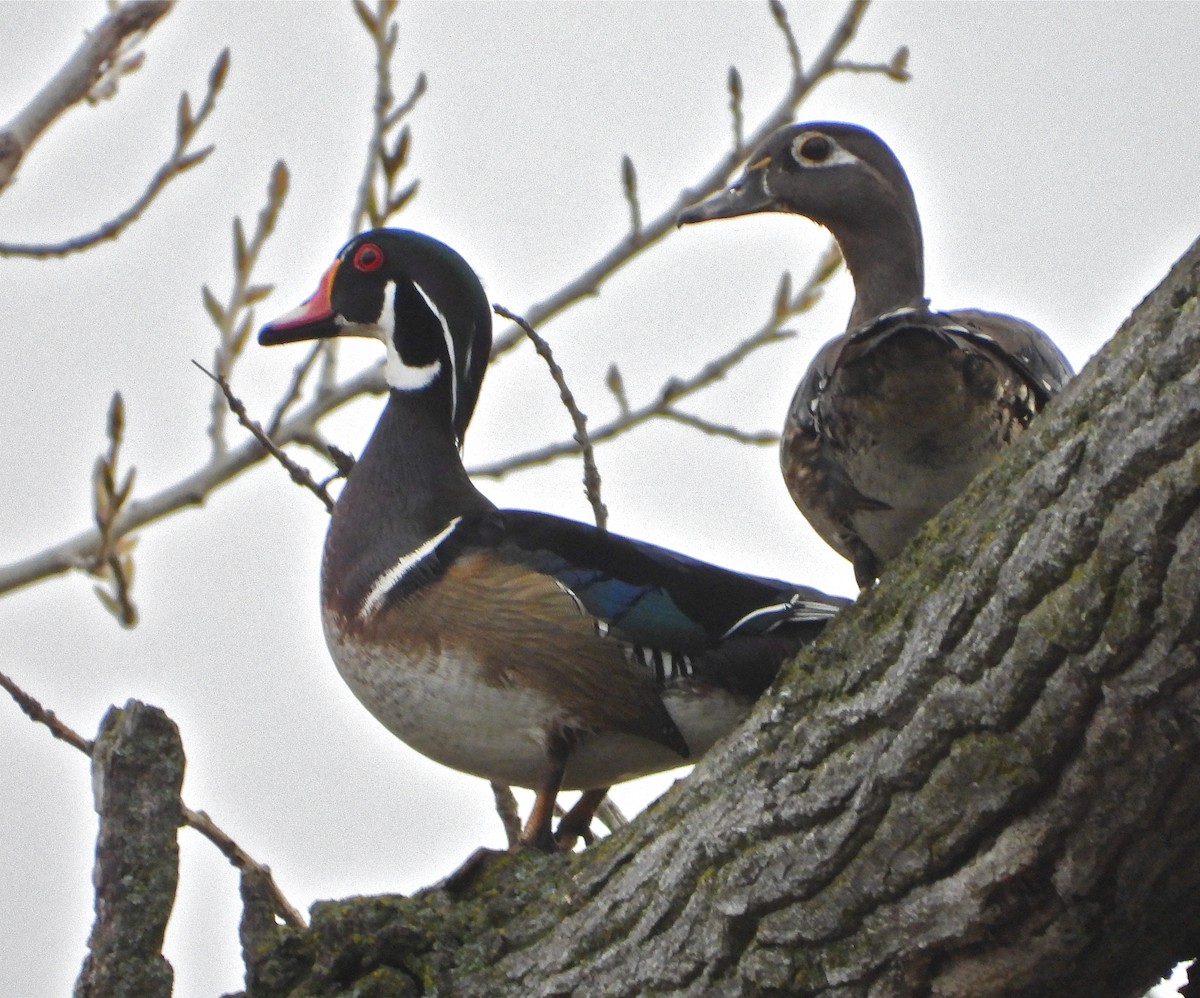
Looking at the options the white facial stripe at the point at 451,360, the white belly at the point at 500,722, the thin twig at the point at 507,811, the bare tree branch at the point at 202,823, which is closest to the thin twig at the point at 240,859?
the bare tree branch at the point at 202,823

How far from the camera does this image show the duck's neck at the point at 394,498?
3.92 meters

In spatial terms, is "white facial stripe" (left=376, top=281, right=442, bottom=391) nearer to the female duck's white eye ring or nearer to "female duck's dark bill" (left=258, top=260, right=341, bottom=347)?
"female duck's dark bill" (left=258, top=260, right=341, bottom=347)

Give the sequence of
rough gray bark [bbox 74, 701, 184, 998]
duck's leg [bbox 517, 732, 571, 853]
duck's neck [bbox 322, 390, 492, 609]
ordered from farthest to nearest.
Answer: duck's neck [bbox 322, 390, 492, 609] → duck's leg [bbox 517, 732, 571, 853] → rough gray bark [bbox 74, 701, 184, 998]

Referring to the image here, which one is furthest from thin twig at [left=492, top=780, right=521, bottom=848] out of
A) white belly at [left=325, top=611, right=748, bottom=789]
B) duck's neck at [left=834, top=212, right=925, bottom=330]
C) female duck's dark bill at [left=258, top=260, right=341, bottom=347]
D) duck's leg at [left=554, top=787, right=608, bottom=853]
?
duck's neck at [left=834, top=212, right=925, bottom=330]

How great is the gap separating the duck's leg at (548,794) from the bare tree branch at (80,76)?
6.74 feet

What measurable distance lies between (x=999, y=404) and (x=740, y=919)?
1.55 m

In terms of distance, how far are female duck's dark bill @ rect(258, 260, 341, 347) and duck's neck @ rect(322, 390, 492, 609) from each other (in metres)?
0.25

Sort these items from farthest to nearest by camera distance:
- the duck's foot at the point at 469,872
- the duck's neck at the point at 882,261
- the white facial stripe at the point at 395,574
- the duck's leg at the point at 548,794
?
the duck's neck at the point at 882,261 → the white facial stripe at the point at 395,574 → the duck's leg at the point at 548,794 → the duck's foot at the point at 469,872

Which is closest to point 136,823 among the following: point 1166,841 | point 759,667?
point 759,667

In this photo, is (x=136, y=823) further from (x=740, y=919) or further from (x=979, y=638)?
(x=979, y=638)

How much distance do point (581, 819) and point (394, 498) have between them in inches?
33.2

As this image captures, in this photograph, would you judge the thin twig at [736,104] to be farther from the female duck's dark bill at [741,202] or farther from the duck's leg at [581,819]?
the duck's leg at [581,819]

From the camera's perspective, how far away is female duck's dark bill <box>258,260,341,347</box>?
4.47 m

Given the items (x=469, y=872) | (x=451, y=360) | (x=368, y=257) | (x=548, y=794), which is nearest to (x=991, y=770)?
(x=469, y=872)
